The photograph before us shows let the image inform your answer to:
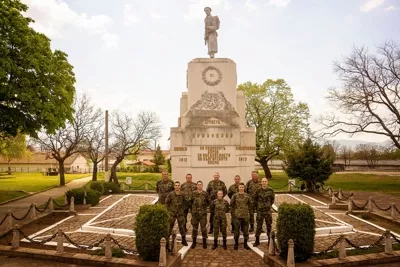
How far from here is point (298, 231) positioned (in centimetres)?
816

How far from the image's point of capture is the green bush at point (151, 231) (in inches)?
323

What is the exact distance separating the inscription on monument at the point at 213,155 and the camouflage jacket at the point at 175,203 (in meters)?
5.58

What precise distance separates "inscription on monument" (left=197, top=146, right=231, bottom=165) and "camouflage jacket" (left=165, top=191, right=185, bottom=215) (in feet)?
18.3

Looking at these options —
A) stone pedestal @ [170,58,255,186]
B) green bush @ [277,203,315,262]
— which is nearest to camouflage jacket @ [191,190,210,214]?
green bush @ [277,203,315,262]

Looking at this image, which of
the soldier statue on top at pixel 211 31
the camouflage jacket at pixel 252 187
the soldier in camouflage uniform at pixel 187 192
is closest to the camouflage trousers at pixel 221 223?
the soldier in camouflage uniform at pixel 187 192

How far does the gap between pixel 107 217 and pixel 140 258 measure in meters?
6.29

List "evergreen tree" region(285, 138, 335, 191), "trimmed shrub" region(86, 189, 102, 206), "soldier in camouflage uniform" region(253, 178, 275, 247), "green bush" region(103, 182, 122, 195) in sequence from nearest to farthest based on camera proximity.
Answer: "soldier in camouflage uniform" region(253, 178, 275, 247), "trimmed shrub" region(86, 189, 102, 206), "green bush" region(103, 182, 122, 195), "evergreen tree" region(285, 138, 335, 191)

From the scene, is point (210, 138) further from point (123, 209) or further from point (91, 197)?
point (91, 197)

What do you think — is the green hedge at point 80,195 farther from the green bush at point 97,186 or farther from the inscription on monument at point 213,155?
the inscription on monument at point 213,155

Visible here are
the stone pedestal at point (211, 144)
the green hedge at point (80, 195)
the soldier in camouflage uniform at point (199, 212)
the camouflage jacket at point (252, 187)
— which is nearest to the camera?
the soldier in camouflage uniform at point (199, 212)

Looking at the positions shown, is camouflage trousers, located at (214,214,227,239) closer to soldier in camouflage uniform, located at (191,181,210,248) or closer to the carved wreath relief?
soldier in camouflage uniform, located at (191,181,210,248)

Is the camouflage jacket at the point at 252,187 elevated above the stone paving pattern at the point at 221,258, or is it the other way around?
the camouflage jacket at the point at 252,187

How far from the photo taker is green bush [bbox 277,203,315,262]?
814 cm

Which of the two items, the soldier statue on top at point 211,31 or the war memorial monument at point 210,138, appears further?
the soldier statue on top at point 211,31
